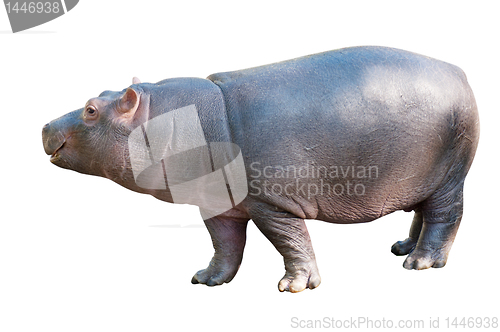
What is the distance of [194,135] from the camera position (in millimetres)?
5750

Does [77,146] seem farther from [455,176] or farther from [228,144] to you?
[455,176]

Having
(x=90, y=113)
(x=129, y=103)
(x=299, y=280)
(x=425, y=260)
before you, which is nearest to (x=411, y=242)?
(x=425, y=260)

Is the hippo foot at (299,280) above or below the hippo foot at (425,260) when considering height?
above

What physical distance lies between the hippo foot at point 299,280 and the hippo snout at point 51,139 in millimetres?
2143

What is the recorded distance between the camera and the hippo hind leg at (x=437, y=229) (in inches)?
250

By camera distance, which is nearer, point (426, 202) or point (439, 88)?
point (439, 88)

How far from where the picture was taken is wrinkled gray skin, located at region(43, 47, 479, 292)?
18.8 feet

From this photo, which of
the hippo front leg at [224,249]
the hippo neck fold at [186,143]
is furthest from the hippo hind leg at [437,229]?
the hippo neck fold at [186,143]

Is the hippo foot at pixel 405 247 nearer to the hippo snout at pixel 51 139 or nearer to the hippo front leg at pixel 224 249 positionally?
the hippo front leg at pixel 224 249

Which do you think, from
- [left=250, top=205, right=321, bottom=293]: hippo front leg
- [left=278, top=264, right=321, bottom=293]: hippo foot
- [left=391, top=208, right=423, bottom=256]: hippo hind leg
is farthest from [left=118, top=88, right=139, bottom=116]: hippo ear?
[left=391, top=208, right=423, bottom=256]: hippo hind leg

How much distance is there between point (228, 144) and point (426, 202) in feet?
6.22

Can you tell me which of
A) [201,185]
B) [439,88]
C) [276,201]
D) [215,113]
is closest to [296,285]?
[276,201]

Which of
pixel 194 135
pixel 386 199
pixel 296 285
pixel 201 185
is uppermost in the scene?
pixel 194 135

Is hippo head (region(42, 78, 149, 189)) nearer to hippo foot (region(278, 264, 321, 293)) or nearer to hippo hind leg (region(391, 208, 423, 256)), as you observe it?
hippo foot (region(278, 264, 321, 293))
